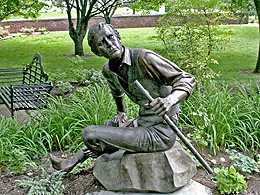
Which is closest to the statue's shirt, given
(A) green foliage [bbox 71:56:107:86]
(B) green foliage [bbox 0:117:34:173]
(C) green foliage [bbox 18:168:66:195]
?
(C) green foliage [bbox 18:168:66:195]

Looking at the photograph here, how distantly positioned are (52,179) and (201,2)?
4.50m

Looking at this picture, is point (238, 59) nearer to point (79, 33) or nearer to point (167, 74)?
point (79, 33)

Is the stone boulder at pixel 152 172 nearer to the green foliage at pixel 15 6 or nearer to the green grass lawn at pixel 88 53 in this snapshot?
the green grass lawn at pixel 88 53

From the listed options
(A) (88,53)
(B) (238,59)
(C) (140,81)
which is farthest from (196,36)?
(A) (88,53)

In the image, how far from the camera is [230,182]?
9.57 ft

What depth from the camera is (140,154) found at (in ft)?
8.76

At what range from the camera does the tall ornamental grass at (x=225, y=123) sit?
3.82 metres

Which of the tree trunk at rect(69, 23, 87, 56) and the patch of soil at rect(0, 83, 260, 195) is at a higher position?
the tree trunk at rect(69, 23, 87, 56)

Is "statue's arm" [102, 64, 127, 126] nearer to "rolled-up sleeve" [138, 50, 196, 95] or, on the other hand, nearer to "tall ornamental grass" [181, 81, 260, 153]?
"rolled-up sleeve" [138, 50, 196, 95]

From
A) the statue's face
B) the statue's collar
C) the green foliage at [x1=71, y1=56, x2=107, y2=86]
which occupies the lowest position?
the green foliage at [x1=71, y1=56, x2=107, y2=86]

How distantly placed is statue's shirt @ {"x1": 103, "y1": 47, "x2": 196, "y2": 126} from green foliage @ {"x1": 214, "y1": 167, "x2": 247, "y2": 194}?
2.85 ft

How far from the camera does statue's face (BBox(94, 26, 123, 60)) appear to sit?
8.05ft

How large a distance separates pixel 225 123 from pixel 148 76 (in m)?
1.96

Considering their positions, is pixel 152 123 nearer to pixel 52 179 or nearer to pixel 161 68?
pixel 161 68
